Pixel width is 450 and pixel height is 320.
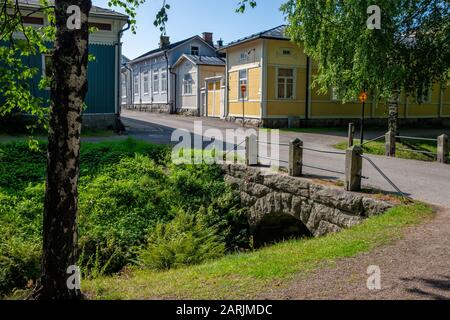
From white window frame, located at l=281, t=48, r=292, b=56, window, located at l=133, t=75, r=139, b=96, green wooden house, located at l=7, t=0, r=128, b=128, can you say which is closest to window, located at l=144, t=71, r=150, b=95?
window, located at l=133, t=75, r=139, b=96

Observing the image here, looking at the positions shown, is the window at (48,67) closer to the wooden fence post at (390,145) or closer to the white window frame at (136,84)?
the wooden fence post at (390,145)

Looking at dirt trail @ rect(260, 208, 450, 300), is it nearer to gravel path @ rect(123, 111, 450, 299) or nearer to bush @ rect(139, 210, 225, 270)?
gravel path @ rect(123, 111, 450, 299)

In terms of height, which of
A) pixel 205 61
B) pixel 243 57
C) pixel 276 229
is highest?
pixel 205 61

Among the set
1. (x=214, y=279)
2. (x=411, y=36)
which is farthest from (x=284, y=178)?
(x=411, y=36)

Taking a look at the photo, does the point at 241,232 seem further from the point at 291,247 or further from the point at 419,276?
the point at 419,276

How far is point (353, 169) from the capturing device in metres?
8.32

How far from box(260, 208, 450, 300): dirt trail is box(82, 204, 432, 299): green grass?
20 cm

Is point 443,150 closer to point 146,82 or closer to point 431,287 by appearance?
point 431,287

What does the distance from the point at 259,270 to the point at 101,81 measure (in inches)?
704

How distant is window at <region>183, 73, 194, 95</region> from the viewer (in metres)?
36.0

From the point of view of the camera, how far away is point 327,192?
28.5 feet

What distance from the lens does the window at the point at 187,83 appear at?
36.0m

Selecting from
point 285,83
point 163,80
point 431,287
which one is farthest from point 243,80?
point 431,287

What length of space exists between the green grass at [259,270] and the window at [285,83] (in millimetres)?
19384
